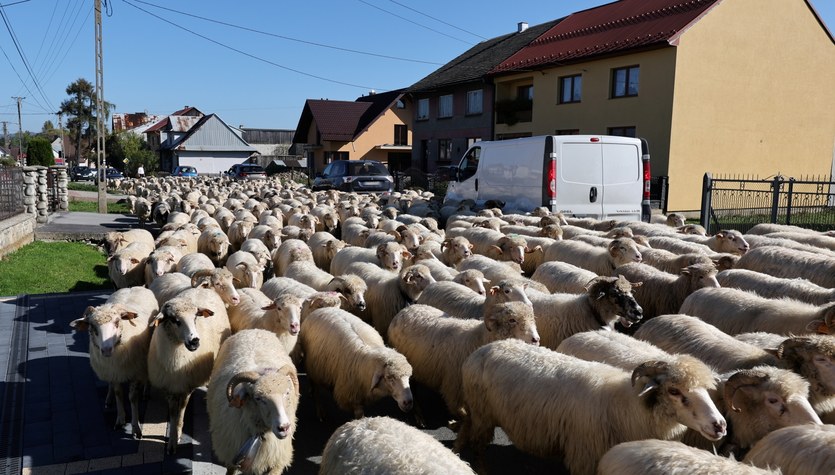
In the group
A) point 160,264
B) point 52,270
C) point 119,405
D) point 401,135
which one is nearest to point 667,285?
point 119,405

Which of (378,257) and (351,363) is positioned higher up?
(378,257)

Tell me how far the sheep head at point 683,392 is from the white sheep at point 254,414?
7.27 feet

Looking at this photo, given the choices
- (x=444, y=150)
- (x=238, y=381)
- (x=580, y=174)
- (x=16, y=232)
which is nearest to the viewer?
(x=238, y=381)

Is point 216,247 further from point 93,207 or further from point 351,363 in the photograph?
point 93,207

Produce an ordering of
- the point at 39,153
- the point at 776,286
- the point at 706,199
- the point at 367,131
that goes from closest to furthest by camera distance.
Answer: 1. the point at 776,286
2. the point at 706,199
3. the point at 39,153
4. the point at 367,131

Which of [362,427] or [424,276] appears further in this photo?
Result: [424,276]

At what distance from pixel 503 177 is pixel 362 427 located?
10.1 meters

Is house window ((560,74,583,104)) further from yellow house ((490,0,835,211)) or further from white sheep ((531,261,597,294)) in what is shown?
white sheep ((531,261,597,294))

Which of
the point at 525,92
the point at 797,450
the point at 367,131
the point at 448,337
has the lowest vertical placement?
the point at 448,337

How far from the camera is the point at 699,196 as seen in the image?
2186 centimetres

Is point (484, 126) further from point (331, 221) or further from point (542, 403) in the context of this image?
point (542, 403)

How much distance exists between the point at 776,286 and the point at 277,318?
520 cm

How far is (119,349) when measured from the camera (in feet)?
16.7

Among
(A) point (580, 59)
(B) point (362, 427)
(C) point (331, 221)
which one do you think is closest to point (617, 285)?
(B) point (362, 427)
